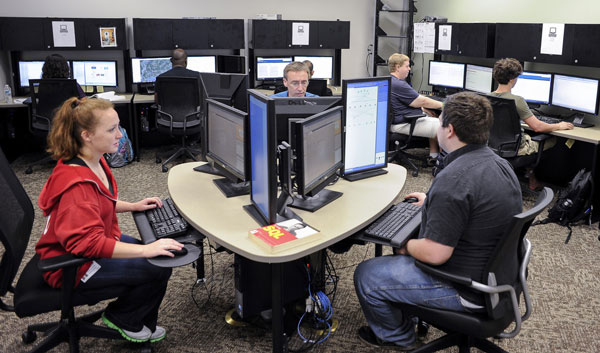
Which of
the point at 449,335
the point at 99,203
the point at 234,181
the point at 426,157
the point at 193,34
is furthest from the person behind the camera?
the point at 193,34

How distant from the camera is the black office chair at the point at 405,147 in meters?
5.06

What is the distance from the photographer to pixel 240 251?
6.18 feet

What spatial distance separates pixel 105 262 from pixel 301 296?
0.87 meters

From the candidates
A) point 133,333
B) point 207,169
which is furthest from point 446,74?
point 133,333

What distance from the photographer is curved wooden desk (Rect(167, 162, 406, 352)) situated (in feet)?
6.32

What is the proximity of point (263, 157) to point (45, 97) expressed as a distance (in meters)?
3.76

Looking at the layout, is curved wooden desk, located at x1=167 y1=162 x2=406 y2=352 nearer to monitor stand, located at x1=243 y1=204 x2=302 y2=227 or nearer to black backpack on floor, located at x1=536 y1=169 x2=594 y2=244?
monitor stand, located at x1=243 y1=204 x2=302 y2=227

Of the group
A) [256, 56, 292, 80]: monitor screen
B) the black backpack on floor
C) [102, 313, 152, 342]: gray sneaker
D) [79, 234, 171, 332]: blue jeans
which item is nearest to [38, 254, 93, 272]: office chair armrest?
[79, 234, 171, 332]: blue jeans

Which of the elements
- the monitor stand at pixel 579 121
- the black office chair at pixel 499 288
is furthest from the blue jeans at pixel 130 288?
the monitor stand at pixel 579 121

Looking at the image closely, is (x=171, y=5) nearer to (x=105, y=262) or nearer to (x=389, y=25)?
(x=389, y=25)

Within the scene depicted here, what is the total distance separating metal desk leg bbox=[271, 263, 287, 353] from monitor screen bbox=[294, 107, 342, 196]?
0.36m

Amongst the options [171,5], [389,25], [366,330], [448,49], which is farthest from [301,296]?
[389,25]

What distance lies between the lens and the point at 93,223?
6.31 feet

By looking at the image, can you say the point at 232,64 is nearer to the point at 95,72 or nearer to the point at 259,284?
the point at 95,72
